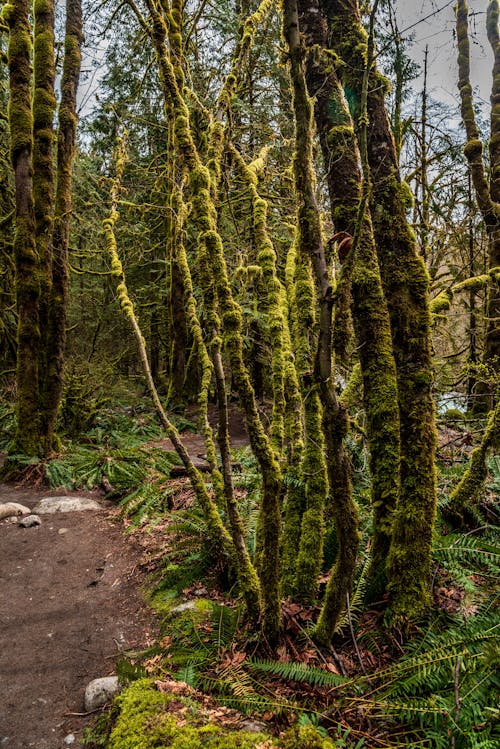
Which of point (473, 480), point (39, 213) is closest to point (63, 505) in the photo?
point (39, 213)

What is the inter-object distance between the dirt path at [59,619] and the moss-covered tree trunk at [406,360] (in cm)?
229

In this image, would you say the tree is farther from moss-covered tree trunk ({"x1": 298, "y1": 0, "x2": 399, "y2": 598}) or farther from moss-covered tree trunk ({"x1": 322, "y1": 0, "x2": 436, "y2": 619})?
moss-covered tree trunk ({"x1": 322, "y1": 0, "x2": 436, "y2": 619})

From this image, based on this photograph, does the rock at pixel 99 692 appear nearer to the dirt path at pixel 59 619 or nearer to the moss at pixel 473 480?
the dirt path at pixel 59 619

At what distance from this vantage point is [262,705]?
2.01m

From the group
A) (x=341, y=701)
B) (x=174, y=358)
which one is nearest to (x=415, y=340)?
(x=341, y=701)

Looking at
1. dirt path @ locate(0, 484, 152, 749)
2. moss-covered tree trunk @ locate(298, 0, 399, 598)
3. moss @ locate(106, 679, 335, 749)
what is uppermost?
moss-covered tree trunk @ locate(298, 0, 399, 598)

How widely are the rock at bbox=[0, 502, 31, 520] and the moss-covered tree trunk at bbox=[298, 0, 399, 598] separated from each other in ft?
17.3

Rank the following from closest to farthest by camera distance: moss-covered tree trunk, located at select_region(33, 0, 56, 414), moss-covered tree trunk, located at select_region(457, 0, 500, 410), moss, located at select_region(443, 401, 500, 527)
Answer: moss, located at select_region(443, 401, 500, 527) → moss-covered tree trunk, located at select_region(457, 0, 500, 410) → moss-covered tree trunk, located at select_region(33, 0, 56, 414)

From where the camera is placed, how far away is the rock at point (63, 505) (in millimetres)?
6281

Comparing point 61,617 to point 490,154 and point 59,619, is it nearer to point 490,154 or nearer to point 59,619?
point 59,619

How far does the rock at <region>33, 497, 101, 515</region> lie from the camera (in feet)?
20.6

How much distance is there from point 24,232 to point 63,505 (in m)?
5.05

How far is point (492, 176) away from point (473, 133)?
106 centimetres

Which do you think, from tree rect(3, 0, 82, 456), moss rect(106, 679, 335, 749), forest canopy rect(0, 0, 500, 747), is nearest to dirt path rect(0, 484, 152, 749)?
forest canopy rect(0, 0, 500, 747)
